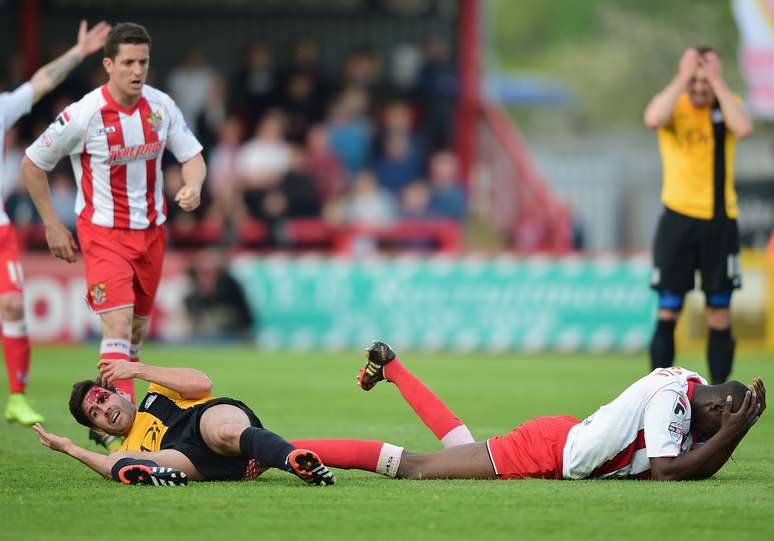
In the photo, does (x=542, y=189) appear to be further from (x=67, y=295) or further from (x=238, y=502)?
(x=238, y=502)

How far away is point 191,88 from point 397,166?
3.32 m

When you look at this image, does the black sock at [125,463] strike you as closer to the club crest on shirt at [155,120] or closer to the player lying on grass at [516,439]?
the player lying on grass at [516,439]

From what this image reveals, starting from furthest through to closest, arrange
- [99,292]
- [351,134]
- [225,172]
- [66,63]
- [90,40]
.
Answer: [351,134], [225,172], [90,40], [66,63], [99,292]

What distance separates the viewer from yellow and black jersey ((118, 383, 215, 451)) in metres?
6.91

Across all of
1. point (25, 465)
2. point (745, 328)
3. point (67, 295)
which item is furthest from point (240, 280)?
point (25, 465)

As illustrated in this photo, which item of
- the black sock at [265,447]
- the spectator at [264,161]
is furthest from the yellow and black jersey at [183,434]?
the spectator at [264,161]

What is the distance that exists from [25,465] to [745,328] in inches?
459

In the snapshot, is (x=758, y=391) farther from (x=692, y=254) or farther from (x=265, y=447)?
(x=692, y=254)

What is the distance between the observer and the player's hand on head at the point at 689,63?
1005cm

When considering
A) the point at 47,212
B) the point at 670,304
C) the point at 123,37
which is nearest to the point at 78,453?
the point at 47,212

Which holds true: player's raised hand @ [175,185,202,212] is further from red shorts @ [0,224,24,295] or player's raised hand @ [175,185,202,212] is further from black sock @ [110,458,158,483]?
black sock @ [110,458,158,483]

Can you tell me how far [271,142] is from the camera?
19.2 m

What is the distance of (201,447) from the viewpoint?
270 inches

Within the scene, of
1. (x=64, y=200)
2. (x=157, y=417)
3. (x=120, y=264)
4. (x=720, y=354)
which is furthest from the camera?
(x=64, y=200)
